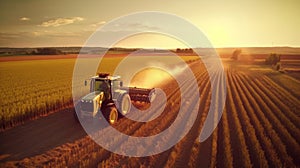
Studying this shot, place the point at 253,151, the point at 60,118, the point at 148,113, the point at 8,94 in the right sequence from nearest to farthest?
the point at 253,151 → the point at 60,118 → the point at 148,113 → the point at 8,94

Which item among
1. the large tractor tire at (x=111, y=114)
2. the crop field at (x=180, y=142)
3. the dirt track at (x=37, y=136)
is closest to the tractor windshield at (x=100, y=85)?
the large tractor tire at (x=111, y=114)

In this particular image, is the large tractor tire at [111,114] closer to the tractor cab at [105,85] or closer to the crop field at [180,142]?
the crop field at [180,142]

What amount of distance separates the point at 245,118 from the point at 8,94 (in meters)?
13.4

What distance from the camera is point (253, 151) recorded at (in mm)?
7066

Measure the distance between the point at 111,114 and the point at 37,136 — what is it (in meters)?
2.80

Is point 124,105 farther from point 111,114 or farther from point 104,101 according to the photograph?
point 111,114

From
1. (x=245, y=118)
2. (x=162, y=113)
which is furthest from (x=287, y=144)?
(x=162, y=113)

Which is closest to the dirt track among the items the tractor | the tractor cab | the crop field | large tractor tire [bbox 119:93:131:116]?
the crop field

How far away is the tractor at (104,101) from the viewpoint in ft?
27.2

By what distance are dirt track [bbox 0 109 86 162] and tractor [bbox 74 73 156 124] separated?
784mm

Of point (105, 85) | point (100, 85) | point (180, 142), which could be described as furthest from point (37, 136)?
point (180, 142)

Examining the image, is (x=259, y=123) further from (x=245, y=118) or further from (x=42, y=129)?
(x=42, y=129)

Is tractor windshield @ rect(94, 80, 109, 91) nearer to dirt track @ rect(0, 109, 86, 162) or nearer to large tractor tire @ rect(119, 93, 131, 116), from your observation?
large tractor tire @ rect(119, 93, 131, 116)

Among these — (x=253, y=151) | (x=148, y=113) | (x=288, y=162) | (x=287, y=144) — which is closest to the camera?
(x=288, y=162)
